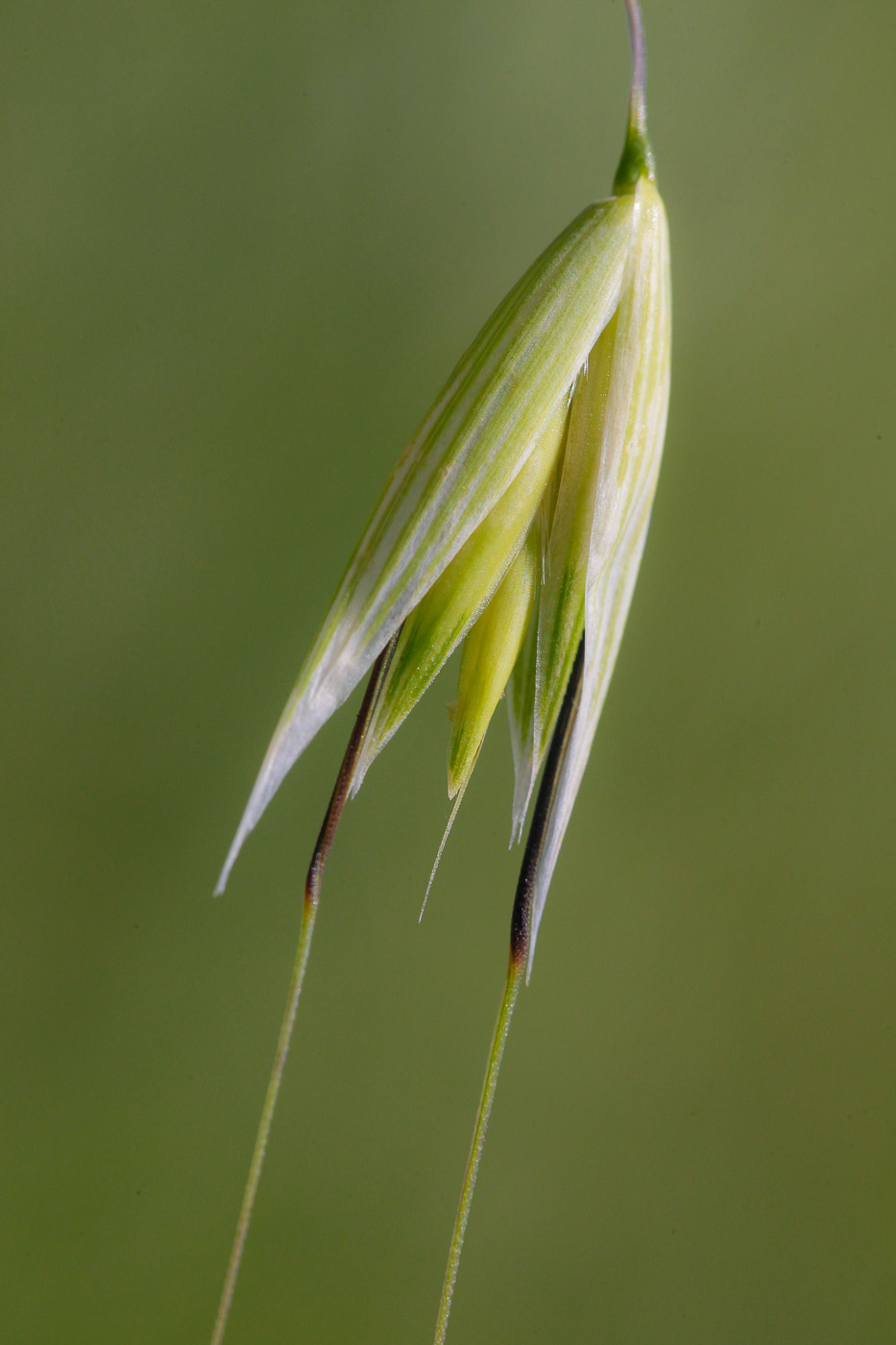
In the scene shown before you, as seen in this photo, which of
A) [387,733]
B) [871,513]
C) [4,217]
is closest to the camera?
[387,733]

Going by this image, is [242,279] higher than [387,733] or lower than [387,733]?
higher

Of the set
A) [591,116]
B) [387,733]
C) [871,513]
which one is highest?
[591,116]

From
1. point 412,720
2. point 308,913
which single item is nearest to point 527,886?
point 308,913

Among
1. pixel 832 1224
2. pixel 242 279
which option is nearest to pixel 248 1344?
pixel 832 1224

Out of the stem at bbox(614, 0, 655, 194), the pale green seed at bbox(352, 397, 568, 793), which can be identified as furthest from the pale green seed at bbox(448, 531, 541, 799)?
the stem at bbox(614, 0, 655, 194)

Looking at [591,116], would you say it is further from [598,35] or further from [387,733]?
[387,733]

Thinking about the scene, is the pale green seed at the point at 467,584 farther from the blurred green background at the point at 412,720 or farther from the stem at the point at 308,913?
the blurred green background at the point at 412,720

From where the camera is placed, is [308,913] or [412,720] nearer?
[308,913]

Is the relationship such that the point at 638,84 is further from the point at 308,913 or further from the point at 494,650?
the point at 308,913

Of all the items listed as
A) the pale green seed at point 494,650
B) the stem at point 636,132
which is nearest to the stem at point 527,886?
the pale green seed at point 494,650
